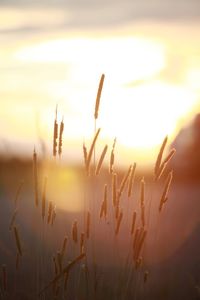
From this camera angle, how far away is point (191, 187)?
1409 centimetres

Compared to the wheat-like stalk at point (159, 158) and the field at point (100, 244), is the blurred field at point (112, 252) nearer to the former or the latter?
the field at point (100, 244)

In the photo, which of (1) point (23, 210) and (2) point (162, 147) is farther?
(1) point (23, 210)

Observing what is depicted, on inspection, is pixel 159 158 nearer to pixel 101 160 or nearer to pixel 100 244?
pixel 101 160

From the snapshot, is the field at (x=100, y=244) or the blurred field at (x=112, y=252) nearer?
the field at (x=100, y=244)

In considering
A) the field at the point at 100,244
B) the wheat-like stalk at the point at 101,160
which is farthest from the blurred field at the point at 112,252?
the wheat-like stalk at the point at 101,160

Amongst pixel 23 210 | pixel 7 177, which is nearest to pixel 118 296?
pixel 23 210

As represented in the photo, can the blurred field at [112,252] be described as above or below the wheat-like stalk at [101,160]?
below

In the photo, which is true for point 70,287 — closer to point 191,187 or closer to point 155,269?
point 155,269

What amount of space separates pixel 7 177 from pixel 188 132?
4.68 m

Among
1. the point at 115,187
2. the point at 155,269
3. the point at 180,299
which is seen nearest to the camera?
the point at 115,187

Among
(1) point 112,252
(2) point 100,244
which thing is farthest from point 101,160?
(1) point 112,252

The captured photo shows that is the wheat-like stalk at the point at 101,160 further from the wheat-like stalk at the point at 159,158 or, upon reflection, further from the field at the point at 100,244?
the wheat-like stalk at the point at 159,158

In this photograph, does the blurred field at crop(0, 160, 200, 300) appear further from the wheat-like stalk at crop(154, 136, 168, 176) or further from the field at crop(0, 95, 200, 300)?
the wheat-like stalk at crop(154, 136, 168, 176)

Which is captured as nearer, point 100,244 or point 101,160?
point 101,160
